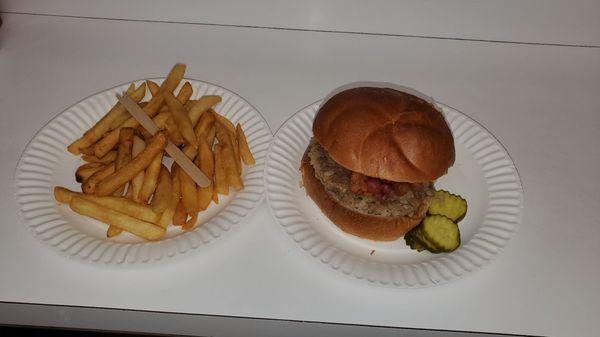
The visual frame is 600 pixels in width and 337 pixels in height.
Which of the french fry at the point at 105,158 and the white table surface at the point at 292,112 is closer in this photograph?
the white table surface at the point at 292,112

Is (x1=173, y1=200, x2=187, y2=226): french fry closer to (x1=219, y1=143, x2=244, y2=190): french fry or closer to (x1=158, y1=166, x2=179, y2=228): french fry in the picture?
(x1=158, y1=166, x2=179, y2=228): french fry

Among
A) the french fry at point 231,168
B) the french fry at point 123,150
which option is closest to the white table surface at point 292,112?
the french fry at point 231,168

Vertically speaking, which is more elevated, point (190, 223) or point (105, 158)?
point (105, 158)

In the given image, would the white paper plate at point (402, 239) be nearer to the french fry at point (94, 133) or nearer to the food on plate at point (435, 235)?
the food on plate at point (435, 235)

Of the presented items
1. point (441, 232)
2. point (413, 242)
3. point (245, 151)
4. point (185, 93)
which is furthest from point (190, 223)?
point (441, 232)

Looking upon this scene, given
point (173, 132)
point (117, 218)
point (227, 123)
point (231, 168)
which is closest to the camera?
point (117, 218)

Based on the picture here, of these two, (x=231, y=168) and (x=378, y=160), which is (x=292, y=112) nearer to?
(x=231, y=168)

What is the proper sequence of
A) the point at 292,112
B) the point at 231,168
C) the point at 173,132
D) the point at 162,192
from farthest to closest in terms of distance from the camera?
the point at 292,112, the point at 173,132, the point at 231,168, the point at 162,192
